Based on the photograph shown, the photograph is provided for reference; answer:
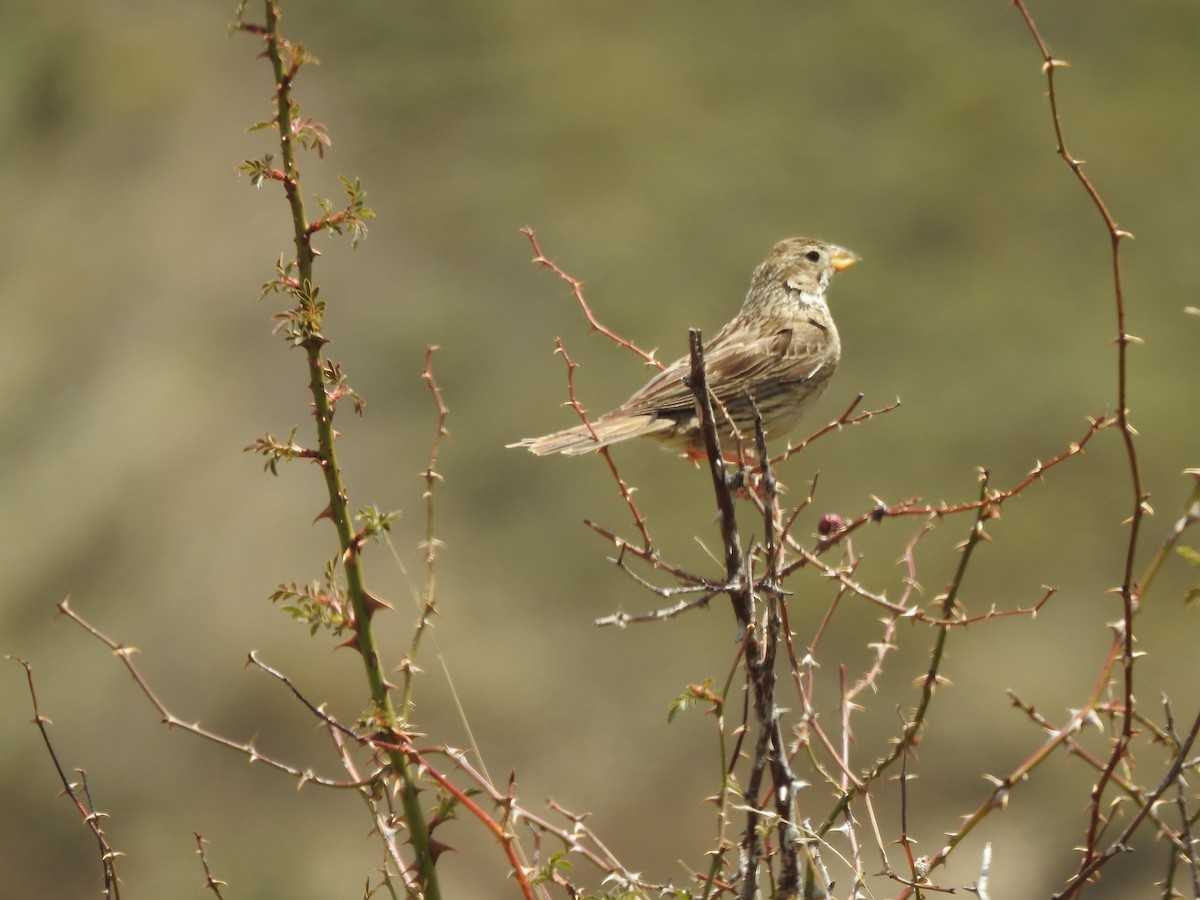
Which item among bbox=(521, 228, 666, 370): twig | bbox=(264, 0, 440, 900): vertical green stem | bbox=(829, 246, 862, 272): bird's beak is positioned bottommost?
bbox=(264, 0, 440, 900): vertical green stem

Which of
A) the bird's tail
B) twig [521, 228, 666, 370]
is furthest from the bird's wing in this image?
twig [521, 228, 666, 370]

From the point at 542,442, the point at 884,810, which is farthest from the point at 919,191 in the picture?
the point at 542,442

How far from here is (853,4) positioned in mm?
11078

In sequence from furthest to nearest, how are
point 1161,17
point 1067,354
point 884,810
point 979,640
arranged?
point 1161,17, point 1067,354, point 979,640, point 884,810

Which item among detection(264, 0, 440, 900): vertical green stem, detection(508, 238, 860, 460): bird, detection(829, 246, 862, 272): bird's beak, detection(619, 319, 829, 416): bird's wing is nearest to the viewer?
detection(264, 0, 440, 900): vertical green stem

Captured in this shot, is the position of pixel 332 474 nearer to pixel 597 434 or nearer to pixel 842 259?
pixel 597 434

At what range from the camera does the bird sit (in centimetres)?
392

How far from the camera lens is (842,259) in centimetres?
484

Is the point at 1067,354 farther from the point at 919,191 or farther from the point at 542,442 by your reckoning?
the point at 542,442

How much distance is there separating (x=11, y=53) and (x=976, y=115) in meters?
7.81

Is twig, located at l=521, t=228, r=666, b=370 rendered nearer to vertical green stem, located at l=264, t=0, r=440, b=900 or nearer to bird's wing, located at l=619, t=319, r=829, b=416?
vertical green stem, located at l=264, t=0, r=440, b=900

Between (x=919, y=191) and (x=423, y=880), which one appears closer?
(x=423, y=880)

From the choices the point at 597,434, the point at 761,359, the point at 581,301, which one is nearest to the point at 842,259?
the point at 761,359

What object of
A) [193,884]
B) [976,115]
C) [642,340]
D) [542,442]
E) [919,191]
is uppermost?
[976,115]
